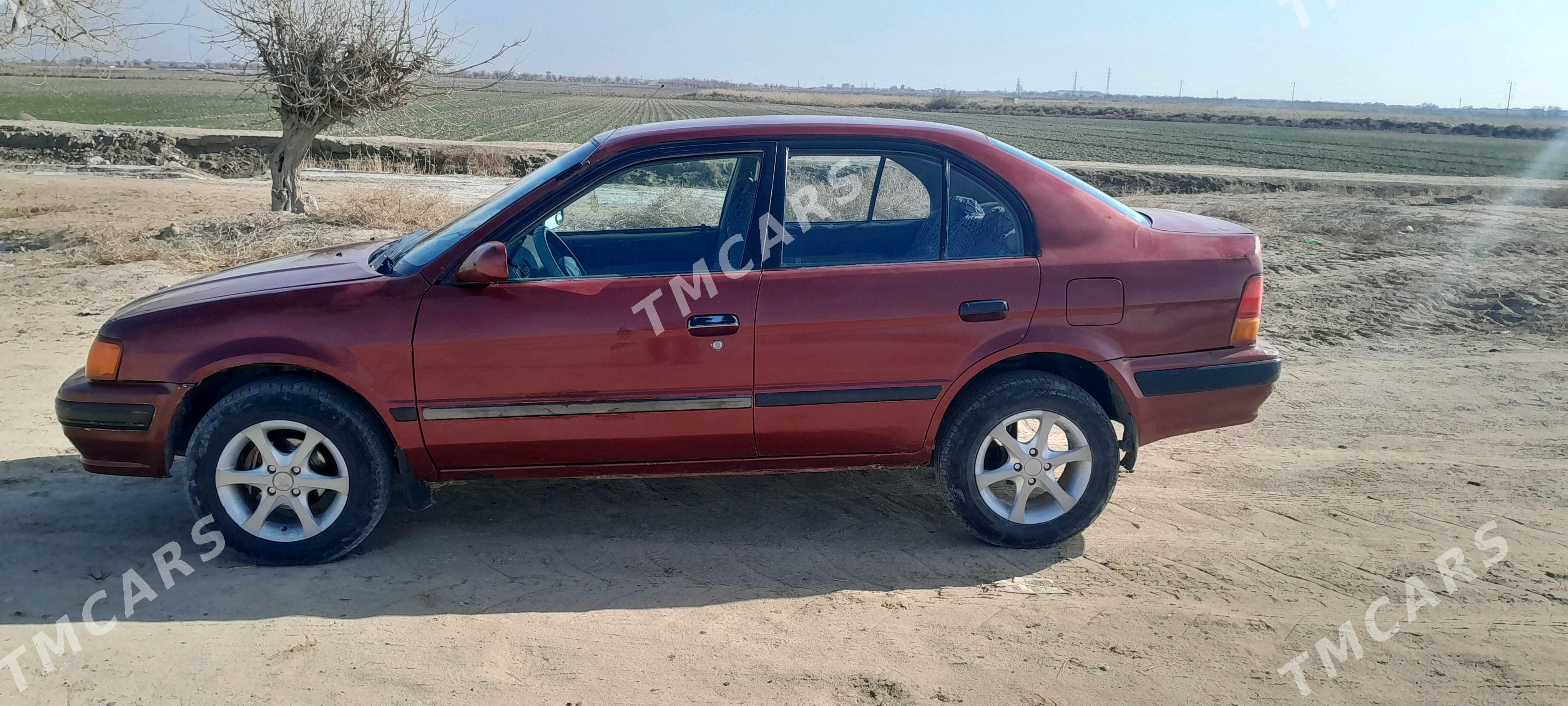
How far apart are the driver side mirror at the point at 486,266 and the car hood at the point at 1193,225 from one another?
2609 millimetres

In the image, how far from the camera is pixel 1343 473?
523 cm

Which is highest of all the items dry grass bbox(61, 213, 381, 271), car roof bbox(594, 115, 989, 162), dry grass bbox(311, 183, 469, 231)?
car roof bbox(594, 115, 989, 162)

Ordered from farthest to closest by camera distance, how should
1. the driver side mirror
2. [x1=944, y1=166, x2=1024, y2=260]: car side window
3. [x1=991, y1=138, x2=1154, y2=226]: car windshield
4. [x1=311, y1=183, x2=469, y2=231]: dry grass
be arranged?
[x1=311, y1=183, x2=469, y2=231]: dry grass → [x1=991, y1=138, x2=1154, y2=226]: car windshield → [x1=944, y1=166, x2=1024, y2=260]: car side window → the driver side mirror

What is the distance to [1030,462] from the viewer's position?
13.6 ft

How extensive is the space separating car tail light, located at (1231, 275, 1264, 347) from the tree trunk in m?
12.1

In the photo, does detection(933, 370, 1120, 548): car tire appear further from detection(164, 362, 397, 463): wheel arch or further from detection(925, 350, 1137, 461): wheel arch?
detection(164, 362, 397, 463): wheel arch

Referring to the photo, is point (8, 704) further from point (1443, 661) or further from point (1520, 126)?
point (1520, 126)

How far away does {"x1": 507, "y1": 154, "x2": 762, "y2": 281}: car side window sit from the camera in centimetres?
407

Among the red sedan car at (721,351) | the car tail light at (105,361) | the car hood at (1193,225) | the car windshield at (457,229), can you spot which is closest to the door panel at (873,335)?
the red sedan car at (721,351)

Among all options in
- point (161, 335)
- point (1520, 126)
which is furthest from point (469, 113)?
point (1520, 126)

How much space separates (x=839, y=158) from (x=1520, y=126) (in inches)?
3395

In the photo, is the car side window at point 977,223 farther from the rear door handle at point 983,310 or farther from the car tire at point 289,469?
the car tire at point 289,469

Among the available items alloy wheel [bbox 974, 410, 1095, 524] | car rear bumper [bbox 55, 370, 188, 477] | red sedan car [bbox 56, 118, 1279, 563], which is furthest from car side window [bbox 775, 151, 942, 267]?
car rear bumper [bbox 55, 370, 188, 477]

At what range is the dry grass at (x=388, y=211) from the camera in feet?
41.2
